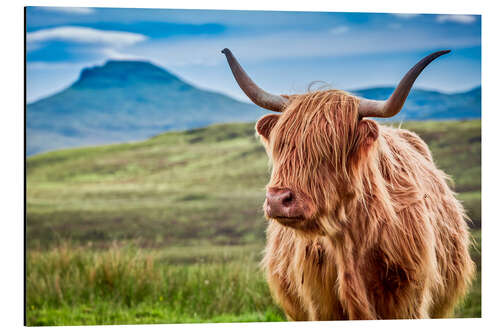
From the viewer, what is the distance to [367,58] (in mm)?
5023

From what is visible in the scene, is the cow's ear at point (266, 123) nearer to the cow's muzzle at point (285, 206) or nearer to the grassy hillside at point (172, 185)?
the cow's muzzle at point (285, 206)

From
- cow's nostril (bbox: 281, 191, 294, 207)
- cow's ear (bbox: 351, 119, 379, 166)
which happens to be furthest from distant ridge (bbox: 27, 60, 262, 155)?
cow's nostril (bbox: 281, 191, 294, 207)

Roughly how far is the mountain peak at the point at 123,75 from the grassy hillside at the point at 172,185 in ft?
2.22

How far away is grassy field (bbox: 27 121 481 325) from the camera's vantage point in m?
4.64

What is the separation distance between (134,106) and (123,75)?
0.33 meters

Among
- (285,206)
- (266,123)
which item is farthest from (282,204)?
(266,123)

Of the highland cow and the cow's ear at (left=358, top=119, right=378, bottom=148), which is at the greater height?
the cow's ear at (left=358, top=119, right=378, bottom=148)

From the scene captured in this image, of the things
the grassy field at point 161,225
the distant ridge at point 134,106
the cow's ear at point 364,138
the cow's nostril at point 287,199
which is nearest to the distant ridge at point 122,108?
the distant ridge at point 134,106

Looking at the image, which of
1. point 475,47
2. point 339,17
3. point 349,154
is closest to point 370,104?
point 349,154

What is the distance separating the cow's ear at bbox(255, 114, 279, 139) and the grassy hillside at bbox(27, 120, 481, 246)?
91.0 inches

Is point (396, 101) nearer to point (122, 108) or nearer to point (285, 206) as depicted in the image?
point (285, 206)

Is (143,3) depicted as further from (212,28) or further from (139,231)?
(139,231)

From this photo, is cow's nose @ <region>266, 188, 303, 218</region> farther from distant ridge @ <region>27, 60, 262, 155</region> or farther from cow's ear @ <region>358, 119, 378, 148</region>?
distant ridge @ <region>27, 60, 262, 155</region>
